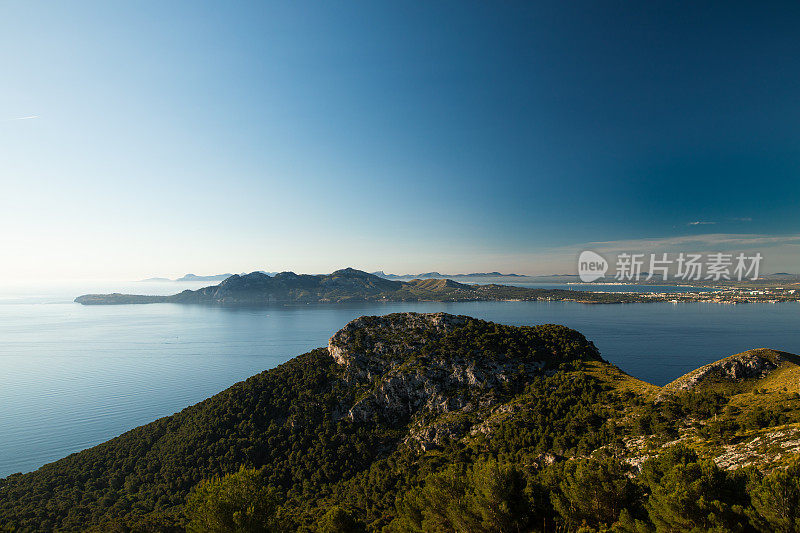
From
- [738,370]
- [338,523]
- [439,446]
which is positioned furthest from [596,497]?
[738,370]

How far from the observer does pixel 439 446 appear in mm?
66500

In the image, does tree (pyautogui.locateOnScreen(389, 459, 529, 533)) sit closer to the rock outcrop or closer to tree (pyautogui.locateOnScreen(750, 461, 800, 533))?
tree (pyautogui.locateOnScreen(750, 461, 800, 533))

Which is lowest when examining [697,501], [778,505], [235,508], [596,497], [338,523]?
[338,523]

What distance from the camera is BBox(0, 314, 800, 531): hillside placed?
30.3 meters

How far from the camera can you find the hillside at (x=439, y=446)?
3028 centimetres

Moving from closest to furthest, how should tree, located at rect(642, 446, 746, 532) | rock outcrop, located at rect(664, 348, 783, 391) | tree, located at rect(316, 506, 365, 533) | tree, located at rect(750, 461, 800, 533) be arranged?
tree, located at rect(750, 461, 800, 533), tree, located at rect(642, 446, 746, 532), tree, located at rect(316, 506, 365, 533), rock outcrop, located at rect(664, 348, 783, 391)

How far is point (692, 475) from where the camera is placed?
24.6 m

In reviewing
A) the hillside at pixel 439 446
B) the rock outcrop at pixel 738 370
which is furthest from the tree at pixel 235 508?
the rock outcrop at pixel 738 370

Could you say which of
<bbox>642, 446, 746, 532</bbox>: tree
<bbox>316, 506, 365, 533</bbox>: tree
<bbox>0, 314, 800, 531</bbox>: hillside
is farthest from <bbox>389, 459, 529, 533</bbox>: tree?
<bbox>642, 446, 746, 532</bbox>: tree

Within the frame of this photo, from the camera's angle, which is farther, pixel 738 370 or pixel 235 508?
pixel 738 370

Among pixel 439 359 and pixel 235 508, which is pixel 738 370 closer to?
pixel 439 359

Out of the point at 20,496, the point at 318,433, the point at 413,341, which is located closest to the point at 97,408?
the point at 20,496

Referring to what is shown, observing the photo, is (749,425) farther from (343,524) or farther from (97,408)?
(97,408)

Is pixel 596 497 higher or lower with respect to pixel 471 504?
higher
